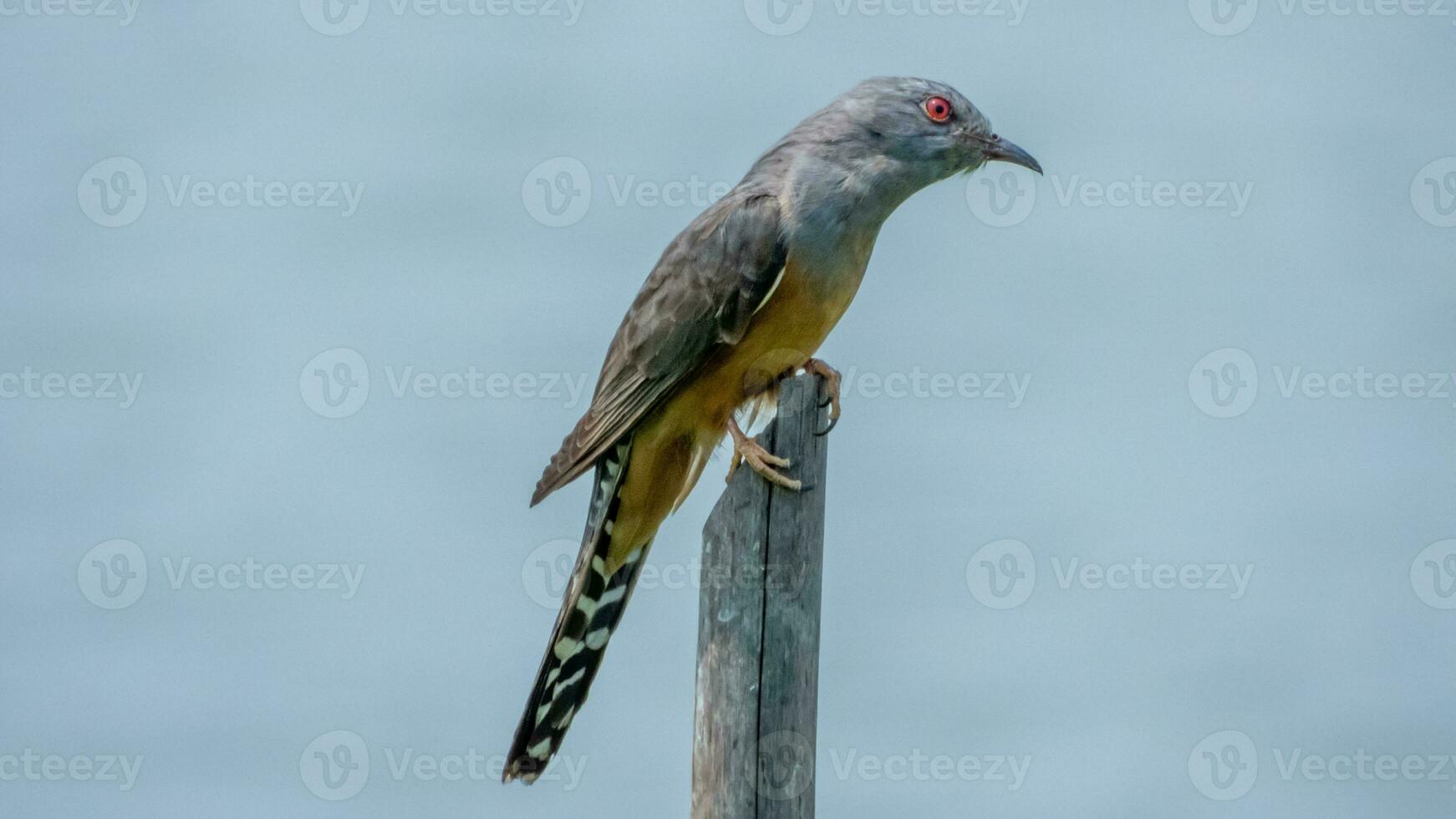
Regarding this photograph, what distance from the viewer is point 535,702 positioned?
21.1 feet

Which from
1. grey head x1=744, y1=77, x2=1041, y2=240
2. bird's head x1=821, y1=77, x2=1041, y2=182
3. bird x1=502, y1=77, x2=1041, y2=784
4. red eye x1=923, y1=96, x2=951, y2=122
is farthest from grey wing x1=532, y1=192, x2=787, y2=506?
red eye x1=923, y1=96, x2=951, y2=122

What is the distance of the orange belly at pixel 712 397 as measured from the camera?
6.33 meters

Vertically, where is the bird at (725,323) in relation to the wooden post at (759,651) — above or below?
above

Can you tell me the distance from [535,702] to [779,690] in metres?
1.90

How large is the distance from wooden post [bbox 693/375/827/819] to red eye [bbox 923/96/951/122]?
85.0 inches

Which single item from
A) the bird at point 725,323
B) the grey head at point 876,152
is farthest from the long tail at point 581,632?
the grey head at point 876,152

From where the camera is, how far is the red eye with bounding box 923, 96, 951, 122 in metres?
6.55

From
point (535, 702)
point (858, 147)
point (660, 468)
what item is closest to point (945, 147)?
point (858, 147)

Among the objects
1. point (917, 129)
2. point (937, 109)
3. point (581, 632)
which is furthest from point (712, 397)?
point (937, 109)

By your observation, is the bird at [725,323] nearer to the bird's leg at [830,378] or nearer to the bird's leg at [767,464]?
the bird's leg at [830,378]

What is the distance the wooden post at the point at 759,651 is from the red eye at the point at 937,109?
2.16 m

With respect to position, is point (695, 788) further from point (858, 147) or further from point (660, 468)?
point (858, 147)

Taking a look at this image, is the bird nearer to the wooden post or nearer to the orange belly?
the orange belly

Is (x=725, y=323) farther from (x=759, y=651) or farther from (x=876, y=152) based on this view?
(x=759, y=651)
